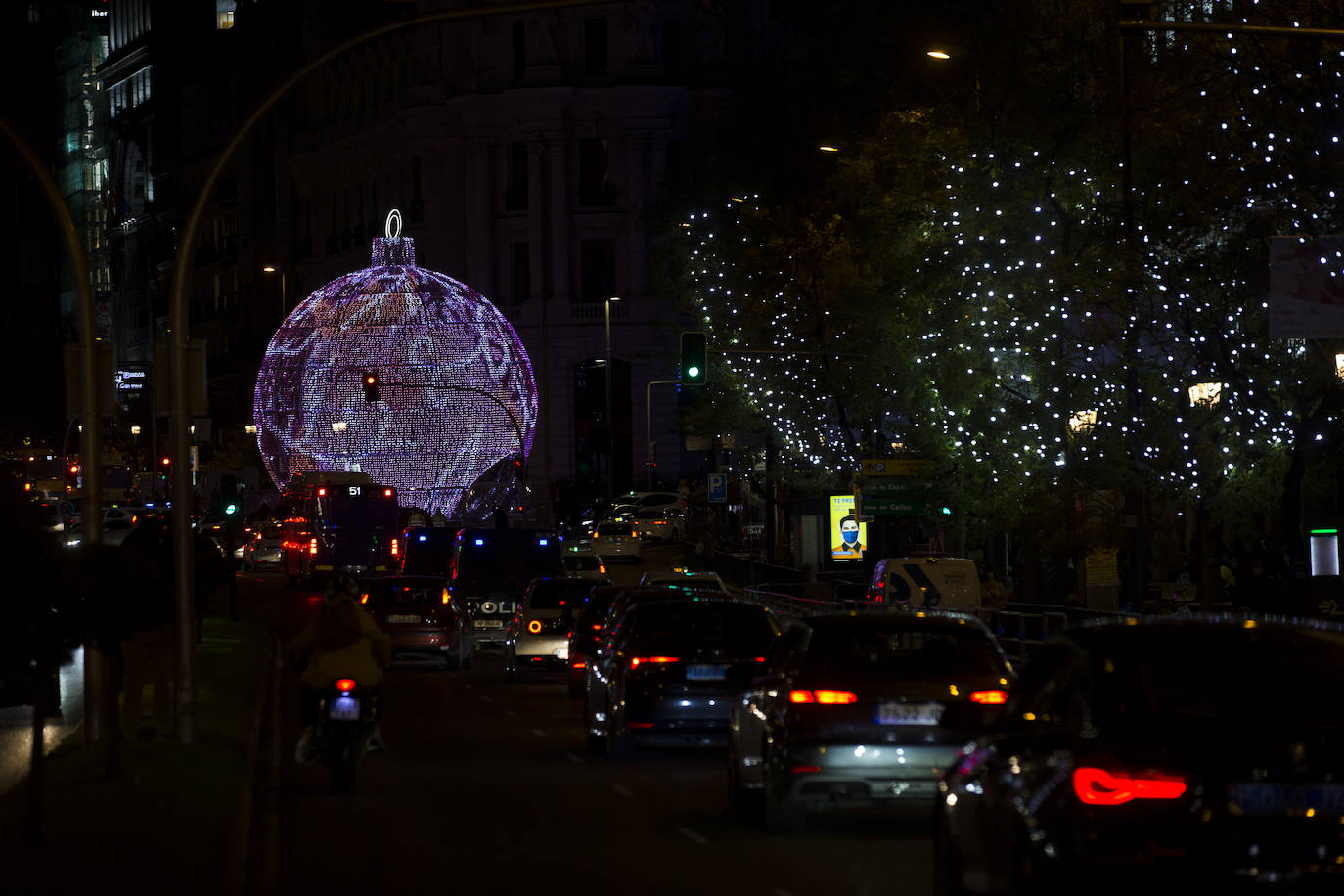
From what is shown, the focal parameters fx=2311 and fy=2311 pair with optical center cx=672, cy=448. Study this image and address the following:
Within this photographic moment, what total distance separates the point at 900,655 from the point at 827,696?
32.3 inches

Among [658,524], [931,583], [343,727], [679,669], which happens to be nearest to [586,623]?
[679,669]

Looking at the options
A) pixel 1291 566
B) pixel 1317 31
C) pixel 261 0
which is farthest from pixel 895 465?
→ pixel 261 0

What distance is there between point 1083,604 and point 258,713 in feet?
55.0

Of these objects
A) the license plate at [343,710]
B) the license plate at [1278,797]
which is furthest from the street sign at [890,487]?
the license plate at [1278,797]

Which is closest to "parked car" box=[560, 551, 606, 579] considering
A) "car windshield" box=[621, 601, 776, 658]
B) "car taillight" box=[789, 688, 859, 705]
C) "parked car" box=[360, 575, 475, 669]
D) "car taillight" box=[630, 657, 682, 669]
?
"parked car" box=[360, 575, 475, 669]

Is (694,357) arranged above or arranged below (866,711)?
above

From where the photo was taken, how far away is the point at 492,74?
320 ft

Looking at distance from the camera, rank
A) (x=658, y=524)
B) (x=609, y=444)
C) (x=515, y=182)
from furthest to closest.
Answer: (x=515, y=182)
(x=609, y=444)
(x=658, y=524)

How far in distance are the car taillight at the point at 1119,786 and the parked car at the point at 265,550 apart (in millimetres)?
76945

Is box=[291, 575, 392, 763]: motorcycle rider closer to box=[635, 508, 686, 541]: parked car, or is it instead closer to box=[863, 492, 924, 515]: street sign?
box=[863, 492, 924, 515]: street sign

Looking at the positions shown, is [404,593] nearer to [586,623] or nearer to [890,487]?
[586,623]

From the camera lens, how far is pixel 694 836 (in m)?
15.5

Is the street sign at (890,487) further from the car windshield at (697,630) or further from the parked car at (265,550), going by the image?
the parked car at (265,550)

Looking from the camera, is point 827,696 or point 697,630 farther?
point 697,630
